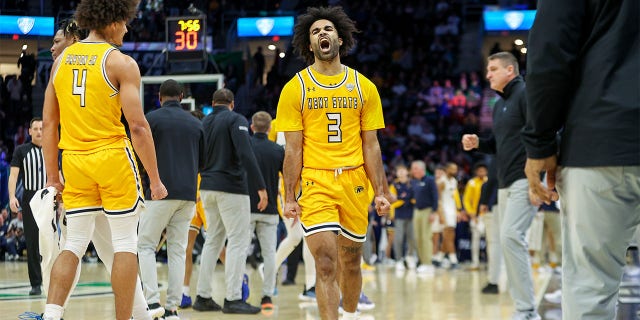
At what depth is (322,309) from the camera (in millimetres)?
5910

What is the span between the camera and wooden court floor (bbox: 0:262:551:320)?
870 cm

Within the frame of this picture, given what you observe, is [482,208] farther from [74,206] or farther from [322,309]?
[74,206]

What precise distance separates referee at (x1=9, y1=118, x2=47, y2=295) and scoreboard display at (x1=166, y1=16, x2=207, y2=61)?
4.77 m

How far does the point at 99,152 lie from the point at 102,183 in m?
0.20

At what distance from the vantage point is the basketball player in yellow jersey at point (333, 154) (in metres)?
6.23

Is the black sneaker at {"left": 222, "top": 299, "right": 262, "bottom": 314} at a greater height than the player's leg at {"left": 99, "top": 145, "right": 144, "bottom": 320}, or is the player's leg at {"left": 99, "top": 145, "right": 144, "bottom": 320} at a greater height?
the player's leg at {"left": 99, "top": 145, "right": 144, "bottom": 320}

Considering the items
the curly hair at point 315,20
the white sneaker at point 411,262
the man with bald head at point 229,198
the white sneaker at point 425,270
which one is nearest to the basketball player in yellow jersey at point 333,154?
the curly hair at point 315,20

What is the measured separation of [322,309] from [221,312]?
10.6 feet

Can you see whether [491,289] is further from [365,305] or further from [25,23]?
[25,23]

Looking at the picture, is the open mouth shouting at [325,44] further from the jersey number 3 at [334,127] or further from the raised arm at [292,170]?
the raised arm at [292,170]

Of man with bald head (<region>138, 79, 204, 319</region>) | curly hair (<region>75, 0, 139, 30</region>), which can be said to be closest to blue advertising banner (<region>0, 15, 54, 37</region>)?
man with bald head (<region>138, 79, 204, 319</region>)

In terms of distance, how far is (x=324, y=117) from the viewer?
6.38 metres

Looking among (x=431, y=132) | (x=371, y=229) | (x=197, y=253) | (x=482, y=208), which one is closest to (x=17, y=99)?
(x=197, y=253)

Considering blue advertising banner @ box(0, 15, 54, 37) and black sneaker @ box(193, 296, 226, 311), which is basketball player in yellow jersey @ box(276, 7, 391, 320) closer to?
black sneaker @ box(193, 296, 226, 311)
